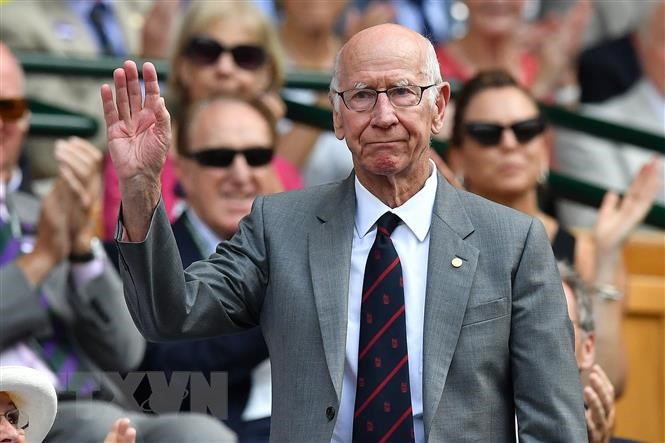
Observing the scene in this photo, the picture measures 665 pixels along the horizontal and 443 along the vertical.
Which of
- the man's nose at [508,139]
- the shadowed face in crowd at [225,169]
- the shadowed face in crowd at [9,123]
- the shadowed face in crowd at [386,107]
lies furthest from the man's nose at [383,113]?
the man's nose at [508,139]

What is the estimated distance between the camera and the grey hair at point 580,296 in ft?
14.0

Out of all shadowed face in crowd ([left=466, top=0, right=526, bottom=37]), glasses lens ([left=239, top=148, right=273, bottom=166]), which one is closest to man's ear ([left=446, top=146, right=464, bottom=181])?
glasses lens ([left=239, top=148, right=273, bottom=166])

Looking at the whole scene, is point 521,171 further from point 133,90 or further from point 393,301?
point 133,90

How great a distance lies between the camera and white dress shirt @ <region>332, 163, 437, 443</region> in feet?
9.66

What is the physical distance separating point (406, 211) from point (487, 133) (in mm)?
2289

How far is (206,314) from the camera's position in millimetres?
2900

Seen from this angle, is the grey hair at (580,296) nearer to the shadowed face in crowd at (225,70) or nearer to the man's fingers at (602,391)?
the man's fingers at (602,391)

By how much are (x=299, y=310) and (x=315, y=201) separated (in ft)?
0.92

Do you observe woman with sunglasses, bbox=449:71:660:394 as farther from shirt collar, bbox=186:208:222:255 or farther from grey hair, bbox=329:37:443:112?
grey hair, bbox=329:37:443:112

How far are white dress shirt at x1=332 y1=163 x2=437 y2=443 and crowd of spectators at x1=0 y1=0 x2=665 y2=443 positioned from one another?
0.50m

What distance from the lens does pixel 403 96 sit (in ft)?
9.59

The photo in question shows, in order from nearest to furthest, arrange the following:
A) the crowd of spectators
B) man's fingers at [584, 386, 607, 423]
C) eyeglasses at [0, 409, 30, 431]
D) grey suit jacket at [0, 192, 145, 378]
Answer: eyeglasses at [0, 409, 30, 431]
man's fingers at [584, 386, 607, 423]
the crowd of spectators
grey suit jacket at [0, 192, 145, 378]

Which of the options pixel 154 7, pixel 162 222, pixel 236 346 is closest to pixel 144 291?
pixel 162 222

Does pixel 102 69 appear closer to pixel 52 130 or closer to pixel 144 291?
pixel 52 130
